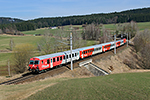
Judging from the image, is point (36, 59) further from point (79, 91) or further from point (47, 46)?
point (47, 46)

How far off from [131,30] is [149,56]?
211ft

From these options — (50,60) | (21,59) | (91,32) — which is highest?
(91,32)

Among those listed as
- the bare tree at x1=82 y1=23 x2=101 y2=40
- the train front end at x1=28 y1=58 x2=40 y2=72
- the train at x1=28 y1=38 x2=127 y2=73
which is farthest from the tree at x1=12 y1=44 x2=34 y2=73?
the bare tree at x1=82 y1=23 x2=101 y2=40

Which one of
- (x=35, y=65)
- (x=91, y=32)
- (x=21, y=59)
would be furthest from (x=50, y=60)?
(x=91, y=32)

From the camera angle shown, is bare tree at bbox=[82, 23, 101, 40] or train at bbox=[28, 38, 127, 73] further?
bare tree at bbox=[82, 23, 101, 40]

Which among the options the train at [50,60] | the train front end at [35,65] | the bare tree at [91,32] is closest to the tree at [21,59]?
the train at [50,60]

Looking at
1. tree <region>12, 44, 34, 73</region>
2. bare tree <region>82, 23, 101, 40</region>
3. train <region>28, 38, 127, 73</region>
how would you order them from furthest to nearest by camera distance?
bare tree <region>82, 23, 101, 40</region> < tree <region>12, 44, 34, 73</region> < train <region>28, 38, 127, 73</region>

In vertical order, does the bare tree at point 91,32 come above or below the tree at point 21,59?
above

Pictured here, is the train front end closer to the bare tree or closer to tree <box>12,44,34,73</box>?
tree <box>12,44,34,73</box>

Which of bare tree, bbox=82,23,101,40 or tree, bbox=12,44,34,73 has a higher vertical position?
bare tree, bbox=82,23,101,40

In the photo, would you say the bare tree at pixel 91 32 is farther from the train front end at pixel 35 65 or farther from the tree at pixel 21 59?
the train front end at pixel 35 65

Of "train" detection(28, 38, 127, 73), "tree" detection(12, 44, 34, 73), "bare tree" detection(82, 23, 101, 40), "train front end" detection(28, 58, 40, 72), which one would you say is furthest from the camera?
"bare tree" detection(82, 23, 101, 40)

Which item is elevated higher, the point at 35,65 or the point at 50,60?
the point at 50,60

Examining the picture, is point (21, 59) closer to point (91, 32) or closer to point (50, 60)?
point (50, 60)
